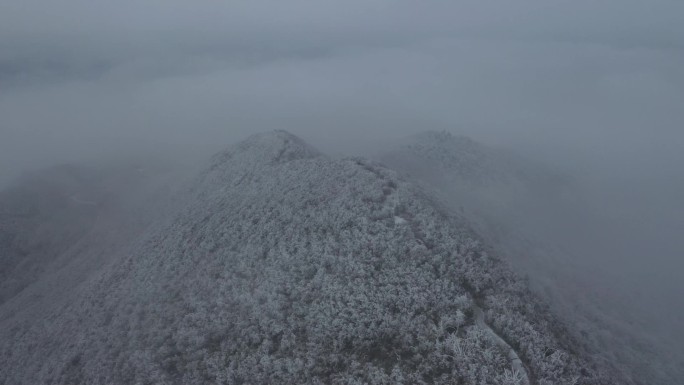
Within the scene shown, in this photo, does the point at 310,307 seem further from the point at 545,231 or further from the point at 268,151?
the point at 545,231

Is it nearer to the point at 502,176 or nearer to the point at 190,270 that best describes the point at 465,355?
the point at 190,270

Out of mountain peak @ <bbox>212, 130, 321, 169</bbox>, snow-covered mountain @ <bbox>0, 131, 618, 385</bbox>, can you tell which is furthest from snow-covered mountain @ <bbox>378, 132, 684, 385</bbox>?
mountain peak @ <bbox>212, 130, 321, 169</bbox>

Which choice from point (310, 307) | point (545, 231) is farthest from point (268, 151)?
point (545, 231)

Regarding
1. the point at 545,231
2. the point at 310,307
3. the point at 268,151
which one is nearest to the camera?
the point at 310,307

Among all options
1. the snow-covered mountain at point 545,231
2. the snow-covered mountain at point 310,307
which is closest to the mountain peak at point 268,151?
the snow-covered mountain at point 310,307

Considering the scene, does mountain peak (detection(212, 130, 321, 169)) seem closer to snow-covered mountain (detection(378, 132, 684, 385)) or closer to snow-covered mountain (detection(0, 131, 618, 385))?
snow-covered mountain (detection(0, 131, 618, 385))

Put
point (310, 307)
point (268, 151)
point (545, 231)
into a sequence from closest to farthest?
point (310, 307) < point (268, 151) < point (545, 231)

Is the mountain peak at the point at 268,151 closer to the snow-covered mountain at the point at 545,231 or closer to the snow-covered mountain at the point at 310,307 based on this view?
the snow-covered mountain at the point at 310,307
